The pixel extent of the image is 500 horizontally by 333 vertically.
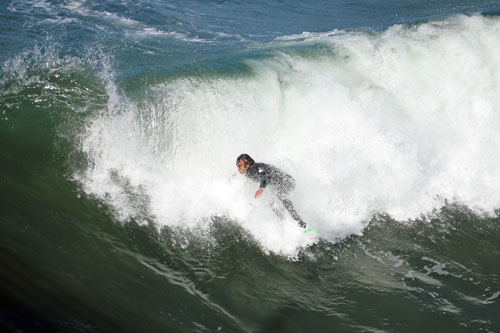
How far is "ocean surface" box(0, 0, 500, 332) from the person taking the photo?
19.1 feet

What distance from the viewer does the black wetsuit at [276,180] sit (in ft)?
24.3

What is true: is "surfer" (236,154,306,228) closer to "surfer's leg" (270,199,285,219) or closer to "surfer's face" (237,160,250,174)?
"surfer's face" (237,160,250,174)

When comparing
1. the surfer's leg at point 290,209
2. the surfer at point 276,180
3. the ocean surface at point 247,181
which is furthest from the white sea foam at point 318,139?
the surfer at point 276,180

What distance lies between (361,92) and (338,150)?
1.76 metres

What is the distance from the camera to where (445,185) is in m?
9.34

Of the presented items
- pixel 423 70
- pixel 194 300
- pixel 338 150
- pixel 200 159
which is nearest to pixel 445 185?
pixel 338 150

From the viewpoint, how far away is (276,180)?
747cm

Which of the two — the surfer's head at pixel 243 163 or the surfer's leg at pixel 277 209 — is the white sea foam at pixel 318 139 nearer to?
the surfer's leg at pixel 277 209

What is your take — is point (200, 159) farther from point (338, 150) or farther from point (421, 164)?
point (421, 164)

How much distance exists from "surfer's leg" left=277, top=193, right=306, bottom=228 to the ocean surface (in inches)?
11.8

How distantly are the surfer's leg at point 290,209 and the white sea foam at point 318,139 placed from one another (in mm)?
184

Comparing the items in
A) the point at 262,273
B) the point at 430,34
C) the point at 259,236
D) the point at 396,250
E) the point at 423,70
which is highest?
the point at 430,34

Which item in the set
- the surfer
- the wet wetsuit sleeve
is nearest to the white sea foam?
the surfer

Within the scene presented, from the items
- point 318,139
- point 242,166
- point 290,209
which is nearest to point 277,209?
point 290,209
